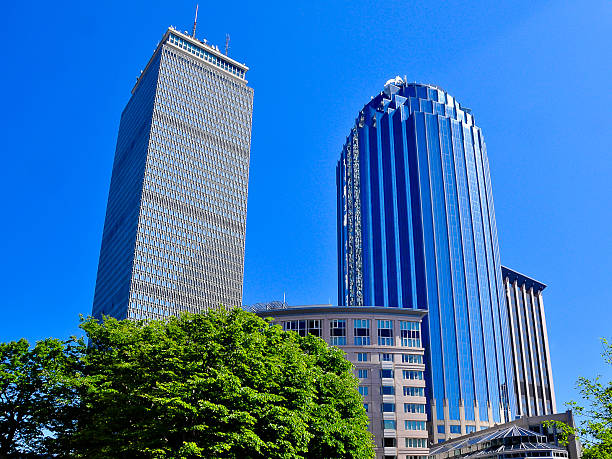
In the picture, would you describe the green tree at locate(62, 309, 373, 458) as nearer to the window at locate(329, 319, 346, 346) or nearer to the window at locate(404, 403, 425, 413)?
the window at locate(404, 403, 425, 413)

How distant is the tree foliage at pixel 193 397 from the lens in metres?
34.5

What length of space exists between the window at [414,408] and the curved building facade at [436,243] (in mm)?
54203

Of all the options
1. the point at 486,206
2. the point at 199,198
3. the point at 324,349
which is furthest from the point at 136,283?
the point at 324,349

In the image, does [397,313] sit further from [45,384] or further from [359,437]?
[45,384]

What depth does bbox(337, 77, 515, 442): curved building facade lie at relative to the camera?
150375 mm

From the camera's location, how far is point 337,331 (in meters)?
95.6

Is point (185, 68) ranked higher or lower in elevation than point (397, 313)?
higher

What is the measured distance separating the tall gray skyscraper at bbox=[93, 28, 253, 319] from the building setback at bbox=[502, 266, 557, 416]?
3624 inches

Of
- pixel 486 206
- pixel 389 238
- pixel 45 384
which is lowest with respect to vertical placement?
pixel 45 384

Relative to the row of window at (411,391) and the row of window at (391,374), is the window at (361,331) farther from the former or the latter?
the row of window at (411,391)

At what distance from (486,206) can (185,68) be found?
4358 inches

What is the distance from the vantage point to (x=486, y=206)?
178 m

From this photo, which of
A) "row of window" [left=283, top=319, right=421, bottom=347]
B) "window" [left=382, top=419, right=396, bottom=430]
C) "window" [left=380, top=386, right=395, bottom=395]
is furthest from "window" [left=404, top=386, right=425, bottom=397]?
"row of window" [left=283, top=319, right=421, bottom=347]

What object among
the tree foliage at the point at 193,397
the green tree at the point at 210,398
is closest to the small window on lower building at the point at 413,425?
the tree foliage at the point at 193,397
